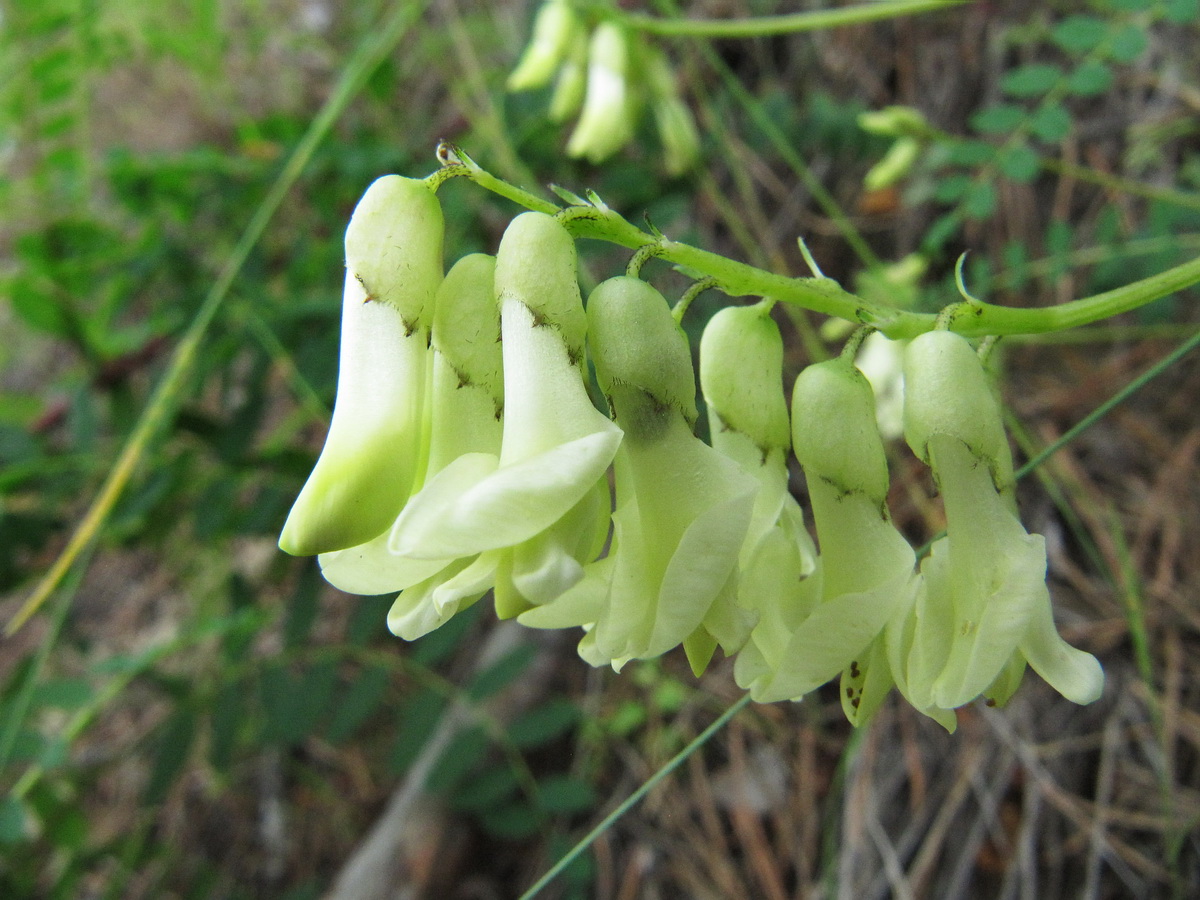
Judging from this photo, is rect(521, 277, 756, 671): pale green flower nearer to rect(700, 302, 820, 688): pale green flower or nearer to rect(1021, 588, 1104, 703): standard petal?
rect(700, 302, 820, 688): pale green flower

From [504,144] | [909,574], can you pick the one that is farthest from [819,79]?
[909,574]

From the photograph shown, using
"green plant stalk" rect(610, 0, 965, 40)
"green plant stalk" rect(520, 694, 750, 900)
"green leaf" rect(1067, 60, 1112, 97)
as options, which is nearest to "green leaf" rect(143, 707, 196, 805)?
"green plant stalk" rect(520, 694, 750, 900)

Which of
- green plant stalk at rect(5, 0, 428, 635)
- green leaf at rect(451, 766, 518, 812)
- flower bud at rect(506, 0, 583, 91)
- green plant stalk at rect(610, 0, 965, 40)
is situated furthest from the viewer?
flower bud at rect(506, 0, 583, 91)

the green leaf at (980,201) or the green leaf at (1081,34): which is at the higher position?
the green leaf at (1081,34)

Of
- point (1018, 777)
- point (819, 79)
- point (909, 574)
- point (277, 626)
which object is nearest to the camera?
point (909, 574)

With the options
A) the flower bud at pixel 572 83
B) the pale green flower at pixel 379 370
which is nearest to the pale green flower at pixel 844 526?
the pale green flower at pixel 379 370

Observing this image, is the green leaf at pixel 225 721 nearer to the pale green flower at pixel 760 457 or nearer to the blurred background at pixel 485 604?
the blurred background at pixel 485 604

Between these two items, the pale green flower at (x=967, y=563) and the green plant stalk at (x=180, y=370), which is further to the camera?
the green plant stalk at (x=180, y=370)

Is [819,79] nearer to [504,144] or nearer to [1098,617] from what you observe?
[504,144]
